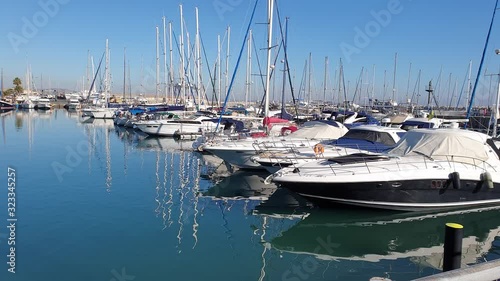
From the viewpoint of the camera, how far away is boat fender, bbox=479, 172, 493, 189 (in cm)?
1130

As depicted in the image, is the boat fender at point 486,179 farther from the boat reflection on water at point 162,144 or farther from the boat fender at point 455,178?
the boat reflection on water at point 162,144

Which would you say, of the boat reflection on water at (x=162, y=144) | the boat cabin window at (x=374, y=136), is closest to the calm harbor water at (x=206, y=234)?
the boat cabin window at (x=374, y=136)

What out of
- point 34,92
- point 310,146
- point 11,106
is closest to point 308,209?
point 310,146

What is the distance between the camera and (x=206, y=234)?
381 inches

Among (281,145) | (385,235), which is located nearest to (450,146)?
(385,235)

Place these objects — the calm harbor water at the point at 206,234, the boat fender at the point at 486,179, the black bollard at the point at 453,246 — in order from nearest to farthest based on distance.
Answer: the black bollard at the point at 453,246
the calm harbor water at the point at 206,234
the boat fender at the point at 486,179

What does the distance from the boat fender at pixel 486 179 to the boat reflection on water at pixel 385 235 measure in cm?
101

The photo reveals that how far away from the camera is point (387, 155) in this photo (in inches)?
486

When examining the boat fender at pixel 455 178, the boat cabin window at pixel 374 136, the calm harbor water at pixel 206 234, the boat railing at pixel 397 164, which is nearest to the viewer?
the calm harbor water at pixel 206 234

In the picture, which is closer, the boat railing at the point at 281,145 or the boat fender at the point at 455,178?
the boat fender at the point at 455,178

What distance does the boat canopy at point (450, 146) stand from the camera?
38.7 feet

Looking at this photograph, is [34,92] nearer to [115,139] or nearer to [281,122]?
[115,139]

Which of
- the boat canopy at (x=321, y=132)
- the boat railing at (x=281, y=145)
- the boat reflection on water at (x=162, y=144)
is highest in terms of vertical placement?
the boat canopy at (x=321, y=132)

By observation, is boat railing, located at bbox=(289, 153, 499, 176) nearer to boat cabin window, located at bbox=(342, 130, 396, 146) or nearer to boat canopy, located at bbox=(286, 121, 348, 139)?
boat cabin window, located at bbox=(342, 130, 396, 146)
